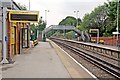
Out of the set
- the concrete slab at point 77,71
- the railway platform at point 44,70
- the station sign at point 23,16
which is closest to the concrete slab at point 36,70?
the railway platform at point 44,70

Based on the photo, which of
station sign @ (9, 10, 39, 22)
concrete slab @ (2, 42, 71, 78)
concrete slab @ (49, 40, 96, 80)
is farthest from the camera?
station sign @ (9, 10, 39, 22)

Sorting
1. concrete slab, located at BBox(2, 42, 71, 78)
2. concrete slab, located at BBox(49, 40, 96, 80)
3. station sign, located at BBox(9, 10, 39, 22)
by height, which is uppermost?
station sign, located at BBox(9, 10, 39, 22)

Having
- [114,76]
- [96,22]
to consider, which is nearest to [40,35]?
[96,22]

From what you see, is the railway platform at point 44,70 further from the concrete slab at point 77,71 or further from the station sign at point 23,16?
the station sign at point 23,16

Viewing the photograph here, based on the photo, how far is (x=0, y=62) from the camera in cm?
1809

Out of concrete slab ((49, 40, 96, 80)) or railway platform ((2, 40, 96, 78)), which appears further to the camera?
concrete slab ((49, 40, 96, 80))

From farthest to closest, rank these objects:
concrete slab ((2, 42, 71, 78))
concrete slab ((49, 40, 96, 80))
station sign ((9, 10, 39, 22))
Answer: station sign ((9, 10, 39, 22))
concrete slab ((49, 40, 96, 80))
concrete slab ((2, 42, 71, 78))

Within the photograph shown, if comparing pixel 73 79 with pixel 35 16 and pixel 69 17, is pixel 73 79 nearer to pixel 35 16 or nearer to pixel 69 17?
pixel 35 16

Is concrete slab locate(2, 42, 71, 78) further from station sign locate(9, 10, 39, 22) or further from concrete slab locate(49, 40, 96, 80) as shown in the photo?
station sign locate(9, 10, 39, 22)

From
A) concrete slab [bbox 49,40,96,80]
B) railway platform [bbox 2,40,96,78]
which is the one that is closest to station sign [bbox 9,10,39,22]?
railway platform [bbox 2,40,96,78]

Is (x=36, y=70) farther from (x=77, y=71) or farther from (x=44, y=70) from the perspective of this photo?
(x=77, y=71)

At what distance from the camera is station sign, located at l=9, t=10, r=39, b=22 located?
18109 millimetres

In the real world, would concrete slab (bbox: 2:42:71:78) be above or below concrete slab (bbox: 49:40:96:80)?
above

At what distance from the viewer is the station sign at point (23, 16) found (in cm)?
1811
